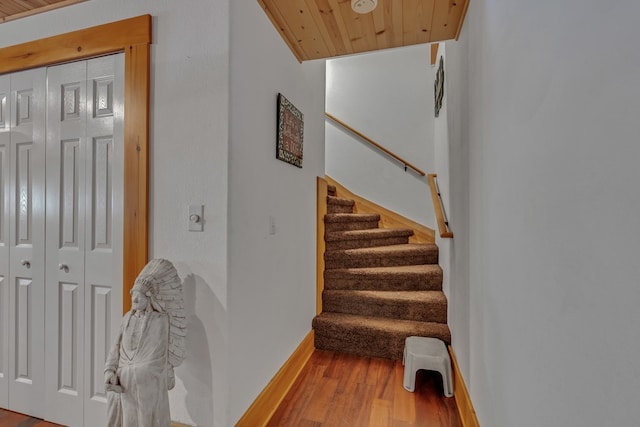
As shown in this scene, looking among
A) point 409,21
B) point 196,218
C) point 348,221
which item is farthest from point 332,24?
point 348,221

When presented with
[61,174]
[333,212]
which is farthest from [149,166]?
[333,212]

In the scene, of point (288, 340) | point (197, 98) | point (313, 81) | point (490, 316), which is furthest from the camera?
point (313, 81)

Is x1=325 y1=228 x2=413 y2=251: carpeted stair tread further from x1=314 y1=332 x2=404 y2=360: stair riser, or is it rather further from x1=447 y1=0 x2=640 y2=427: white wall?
x1=447 y1=0 x2=640 y2=427: white wall

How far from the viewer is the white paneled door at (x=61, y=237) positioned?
1.49m

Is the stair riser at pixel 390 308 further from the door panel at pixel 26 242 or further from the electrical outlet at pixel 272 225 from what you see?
the door panel at pixel 26 242

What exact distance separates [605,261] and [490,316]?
2.60 ft

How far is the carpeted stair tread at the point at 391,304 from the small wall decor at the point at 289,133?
1.30 m

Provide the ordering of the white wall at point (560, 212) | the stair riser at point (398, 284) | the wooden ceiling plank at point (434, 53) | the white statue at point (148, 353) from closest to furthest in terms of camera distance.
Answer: the white wall at point (560, 212) → the white statue at point (148, 353) → the stair riser at point (398, 284) → the wooden ceiling plank at point (434, 53)

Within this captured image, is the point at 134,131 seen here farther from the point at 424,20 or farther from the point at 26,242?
the point at 424,20

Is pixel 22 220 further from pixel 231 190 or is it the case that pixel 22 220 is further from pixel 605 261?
pixel 605 261

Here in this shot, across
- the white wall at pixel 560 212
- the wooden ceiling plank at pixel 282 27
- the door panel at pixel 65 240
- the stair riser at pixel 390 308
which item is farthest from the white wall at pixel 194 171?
the stair riser at pixel 390 308

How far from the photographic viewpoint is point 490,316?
124 cm

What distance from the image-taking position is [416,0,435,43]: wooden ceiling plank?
5.20ft

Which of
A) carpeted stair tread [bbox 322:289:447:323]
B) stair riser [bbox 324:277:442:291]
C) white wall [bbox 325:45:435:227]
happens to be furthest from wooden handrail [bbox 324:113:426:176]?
carpeted stair tread [bbox 322:289:447:323]
